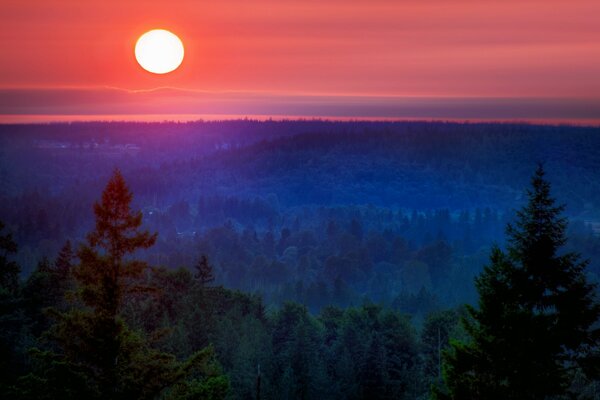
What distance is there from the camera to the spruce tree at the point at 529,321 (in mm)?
17484

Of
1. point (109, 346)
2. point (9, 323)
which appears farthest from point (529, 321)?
point (9, 323)

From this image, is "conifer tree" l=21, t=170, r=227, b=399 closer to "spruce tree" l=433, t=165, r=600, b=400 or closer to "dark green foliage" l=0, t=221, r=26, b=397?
"spruce tree" l=433, t=165, r=600, b=400

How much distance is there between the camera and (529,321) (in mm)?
17484

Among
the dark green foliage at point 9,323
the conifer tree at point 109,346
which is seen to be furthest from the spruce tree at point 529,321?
the dark green foliage at point 9,323

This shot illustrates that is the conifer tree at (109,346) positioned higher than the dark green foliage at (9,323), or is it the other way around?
the conifer tree at (109,346)

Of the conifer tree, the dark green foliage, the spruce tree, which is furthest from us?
the dark green foliage

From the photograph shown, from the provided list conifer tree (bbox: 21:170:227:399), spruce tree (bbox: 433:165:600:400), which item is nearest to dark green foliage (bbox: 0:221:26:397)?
conifer tree (bbox: 21:170:227:399)

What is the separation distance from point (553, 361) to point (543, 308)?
3.86 ft

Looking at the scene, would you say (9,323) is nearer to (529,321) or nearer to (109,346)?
(109,346)

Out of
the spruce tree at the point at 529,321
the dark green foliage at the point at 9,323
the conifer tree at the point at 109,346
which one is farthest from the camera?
the dark green foliage at the point at 9,323

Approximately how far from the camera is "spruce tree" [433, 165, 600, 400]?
57.4ft

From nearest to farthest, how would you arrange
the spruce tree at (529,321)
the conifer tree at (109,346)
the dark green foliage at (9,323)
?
1. the conifer tree at (109,346)
2. the spruce tree at (529,321)
3. the dark green foliage at (9,323)

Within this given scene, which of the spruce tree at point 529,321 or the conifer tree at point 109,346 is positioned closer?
the conifer tree at point 109,346

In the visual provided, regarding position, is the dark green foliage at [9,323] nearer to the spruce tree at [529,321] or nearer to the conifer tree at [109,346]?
the conifer tree at [109,346]
